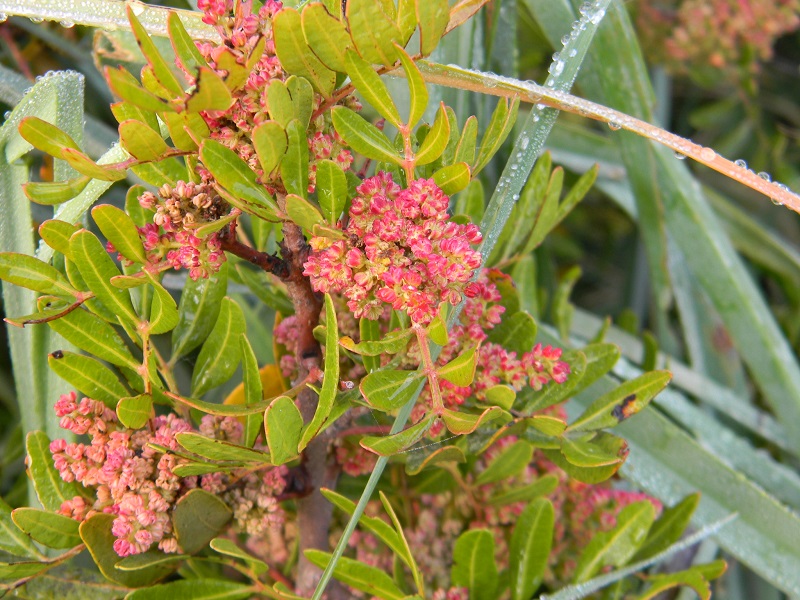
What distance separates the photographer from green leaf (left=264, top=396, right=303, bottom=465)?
406mm

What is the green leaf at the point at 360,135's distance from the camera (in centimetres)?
41

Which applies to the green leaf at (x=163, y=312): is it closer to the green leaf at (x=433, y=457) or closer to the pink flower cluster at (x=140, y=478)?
the pink flower cluster at (x=140, y=478)

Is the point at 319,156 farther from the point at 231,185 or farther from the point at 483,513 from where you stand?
the point at 483,513

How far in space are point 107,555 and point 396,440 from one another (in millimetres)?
212

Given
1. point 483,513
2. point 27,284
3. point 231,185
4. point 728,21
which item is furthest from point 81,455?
point 728,21

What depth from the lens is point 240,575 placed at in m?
0.69

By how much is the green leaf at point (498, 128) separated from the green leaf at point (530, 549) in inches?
10.5

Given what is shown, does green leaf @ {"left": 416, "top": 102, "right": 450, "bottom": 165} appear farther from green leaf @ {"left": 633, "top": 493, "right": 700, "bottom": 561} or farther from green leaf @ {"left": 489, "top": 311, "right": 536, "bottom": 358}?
green leaf @ {"left": 633, "top": 493, "right": 700, "bottom": 561}

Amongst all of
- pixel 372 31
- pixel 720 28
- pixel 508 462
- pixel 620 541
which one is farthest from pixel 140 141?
pixel 720 28

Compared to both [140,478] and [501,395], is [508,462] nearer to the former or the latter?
[501,395]

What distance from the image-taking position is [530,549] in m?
0.57

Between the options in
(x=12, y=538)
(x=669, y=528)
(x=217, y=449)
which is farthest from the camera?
(x=669, y=528)

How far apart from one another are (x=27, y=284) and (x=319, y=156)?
0.65ft

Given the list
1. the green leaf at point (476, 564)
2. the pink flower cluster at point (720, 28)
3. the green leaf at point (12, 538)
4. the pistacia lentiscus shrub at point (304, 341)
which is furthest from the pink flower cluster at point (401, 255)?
the pink flower cluster at point (720, 28)
